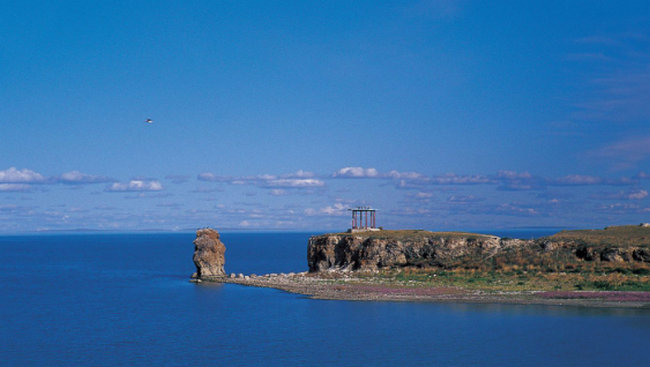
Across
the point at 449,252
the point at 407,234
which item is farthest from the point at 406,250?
the point at 407,234

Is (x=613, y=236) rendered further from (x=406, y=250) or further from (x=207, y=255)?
(x=207, y=255)

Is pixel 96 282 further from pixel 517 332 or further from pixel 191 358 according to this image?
pixel 517 332

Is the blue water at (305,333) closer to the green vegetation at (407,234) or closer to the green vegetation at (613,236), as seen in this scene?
the green vegetation at (407,234)

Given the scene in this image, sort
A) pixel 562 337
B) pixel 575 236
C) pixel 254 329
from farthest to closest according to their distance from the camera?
pixel 575 236 < pixel 254 329 < pixel 562 337

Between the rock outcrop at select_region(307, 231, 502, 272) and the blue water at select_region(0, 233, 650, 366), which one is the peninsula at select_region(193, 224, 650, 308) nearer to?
the rock outcrop at select_region(307, 231, 502, 272)

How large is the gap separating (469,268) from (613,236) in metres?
24.2

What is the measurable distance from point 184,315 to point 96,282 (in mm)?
47004

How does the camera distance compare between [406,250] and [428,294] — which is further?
[406,250]

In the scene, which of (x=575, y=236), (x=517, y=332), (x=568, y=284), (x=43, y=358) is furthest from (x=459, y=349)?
(x=575, y=236)

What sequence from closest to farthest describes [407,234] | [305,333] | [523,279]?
[305,333] → [523,279] → [407,234]

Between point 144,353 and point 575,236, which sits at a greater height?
point 575,236

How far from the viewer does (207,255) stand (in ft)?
333

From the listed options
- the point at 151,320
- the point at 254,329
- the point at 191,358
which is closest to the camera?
the point at 191,358

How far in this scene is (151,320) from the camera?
61.6 m
